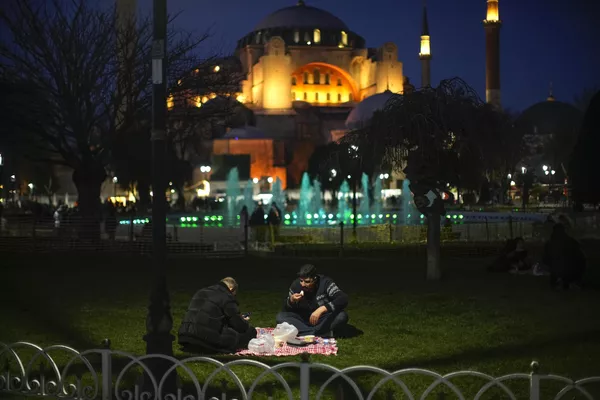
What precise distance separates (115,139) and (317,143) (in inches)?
2705

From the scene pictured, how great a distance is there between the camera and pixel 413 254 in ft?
63.7

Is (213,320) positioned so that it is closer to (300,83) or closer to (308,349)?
(308,349)

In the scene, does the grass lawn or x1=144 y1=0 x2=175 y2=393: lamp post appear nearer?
x1=144 y1=0 x2=175 y2=393: lamp post

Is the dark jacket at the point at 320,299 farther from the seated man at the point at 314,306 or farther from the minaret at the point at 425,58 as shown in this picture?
the minaret at the point at 425,58

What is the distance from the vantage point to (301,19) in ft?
346

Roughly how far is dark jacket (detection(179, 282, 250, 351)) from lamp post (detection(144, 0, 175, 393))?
4.25 feet

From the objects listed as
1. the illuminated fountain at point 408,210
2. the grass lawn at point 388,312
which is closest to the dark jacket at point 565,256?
the grass lawn at point 388,312

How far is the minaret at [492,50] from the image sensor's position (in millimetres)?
72375

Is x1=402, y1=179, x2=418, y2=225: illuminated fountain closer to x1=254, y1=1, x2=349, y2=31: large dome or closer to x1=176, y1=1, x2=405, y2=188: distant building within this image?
x1=176, y1=1, x2=405, y2=188: distant building

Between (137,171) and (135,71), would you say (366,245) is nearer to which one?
(135,71)

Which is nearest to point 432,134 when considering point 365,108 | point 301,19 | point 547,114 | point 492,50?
point 492,50

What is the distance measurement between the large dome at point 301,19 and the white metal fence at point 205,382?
99.7 m

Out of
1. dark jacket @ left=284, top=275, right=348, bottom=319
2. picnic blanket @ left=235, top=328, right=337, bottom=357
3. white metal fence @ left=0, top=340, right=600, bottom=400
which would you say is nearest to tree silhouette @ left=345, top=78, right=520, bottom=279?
dark jacket @ left=284, top=275, right=348, bottom=319

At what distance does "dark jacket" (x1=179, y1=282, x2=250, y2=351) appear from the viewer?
7801 millimetres
